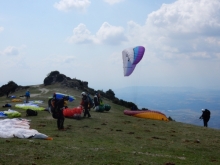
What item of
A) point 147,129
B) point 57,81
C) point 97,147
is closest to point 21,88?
point 57,81

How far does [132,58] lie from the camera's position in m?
35.0

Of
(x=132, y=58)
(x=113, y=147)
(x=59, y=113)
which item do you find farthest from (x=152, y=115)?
(x=113, y=147)

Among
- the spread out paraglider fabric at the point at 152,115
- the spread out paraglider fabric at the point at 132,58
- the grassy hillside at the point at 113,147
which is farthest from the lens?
the spread out paraglider fabric at the point at 132,58

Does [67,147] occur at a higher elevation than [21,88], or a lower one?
A: lower

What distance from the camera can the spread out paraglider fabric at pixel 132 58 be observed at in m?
34.9

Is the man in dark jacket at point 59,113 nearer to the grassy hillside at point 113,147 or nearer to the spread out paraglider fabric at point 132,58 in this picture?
the grassy hillside at point 113,147

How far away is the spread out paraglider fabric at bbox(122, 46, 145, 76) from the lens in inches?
1375

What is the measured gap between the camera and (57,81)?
75.9m

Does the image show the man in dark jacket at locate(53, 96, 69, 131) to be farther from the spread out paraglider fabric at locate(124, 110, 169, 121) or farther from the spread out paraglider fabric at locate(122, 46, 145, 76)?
the spread out paraglider fabric at locate(122, 46, 145, 76)

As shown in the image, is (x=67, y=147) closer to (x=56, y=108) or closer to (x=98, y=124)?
(x=56, y=108)

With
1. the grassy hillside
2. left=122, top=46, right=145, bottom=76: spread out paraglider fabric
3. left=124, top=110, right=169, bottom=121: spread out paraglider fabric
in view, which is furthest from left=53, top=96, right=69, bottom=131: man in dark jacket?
left=122, top=46, right=145, bottom=76: spread out paraglider fabric

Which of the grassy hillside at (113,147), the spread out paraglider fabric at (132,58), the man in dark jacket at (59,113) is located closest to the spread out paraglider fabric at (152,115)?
the spread out paraglider fabric at (132,58)

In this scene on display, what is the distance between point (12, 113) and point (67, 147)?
13.0 meters

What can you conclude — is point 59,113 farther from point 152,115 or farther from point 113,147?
point 152,115
